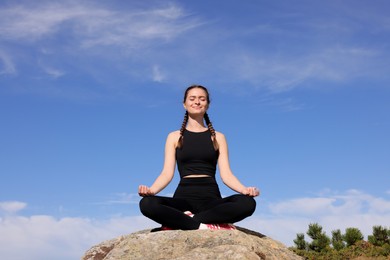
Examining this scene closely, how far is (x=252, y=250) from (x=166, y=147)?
2.64m

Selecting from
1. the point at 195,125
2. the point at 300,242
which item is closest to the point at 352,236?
the point at 300,242

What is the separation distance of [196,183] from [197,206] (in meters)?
0.38

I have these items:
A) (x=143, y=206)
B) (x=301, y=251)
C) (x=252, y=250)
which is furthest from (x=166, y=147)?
(x=301, y=251)

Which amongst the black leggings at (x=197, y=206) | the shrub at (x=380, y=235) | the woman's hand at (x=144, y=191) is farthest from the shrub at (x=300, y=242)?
the woman's hand at (x=144, y=191)

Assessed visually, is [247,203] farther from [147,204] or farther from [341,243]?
[341,243]

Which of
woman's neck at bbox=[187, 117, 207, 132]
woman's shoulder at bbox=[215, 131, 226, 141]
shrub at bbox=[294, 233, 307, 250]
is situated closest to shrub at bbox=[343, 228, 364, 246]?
shrub at bbox=[294, 233, 307, 250]

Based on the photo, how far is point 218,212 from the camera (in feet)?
28.6

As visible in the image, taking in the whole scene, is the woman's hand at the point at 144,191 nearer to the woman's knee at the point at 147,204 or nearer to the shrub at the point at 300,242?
the woman's knee at the point at 147,204

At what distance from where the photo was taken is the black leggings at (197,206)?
866 centimetres

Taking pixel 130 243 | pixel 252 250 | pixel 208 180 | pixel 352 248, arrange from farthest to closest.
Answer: pixel 352 248 → pixel 208 180 → pixel 130 243 → pixel 252 250

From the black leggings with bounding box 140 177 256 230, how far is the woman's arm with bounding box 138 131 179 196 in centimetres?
16

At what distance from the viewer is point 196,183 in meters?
9.15

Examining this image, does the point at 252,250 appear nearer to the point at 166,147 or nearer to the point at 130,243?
the point at 130,243

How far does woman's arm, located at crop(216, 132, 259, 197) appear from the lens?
911cm
